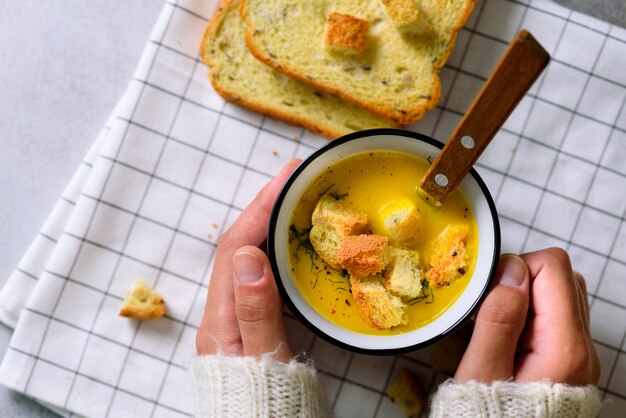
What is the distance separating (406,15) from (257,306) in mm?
888

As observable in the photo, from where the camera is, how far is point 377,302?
1576 mm

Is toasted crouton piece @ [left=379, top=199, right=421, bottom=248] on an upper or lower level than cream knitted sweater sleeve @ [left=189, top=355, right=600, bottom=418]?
upper

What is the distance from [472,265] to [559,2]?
909mm

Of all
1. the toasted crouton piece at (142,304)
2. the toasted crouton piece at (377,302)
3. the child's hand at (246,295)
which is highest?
the toasted crouton piece at (377,302)

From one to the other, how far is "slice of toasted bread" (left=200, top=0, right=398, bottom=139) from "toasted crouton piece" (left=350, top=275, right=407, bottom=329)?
0.51 metres

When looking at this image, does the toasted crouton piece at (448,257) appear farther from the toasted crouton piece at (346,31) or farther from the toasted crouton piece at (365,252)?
the toasted crouton piece at (346,31)

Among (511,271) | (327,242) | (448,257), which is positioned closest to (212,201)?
(327,242)

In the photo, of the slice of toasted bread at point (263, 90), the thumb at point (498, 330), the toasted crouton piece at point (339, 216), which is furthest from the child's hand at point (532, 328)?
the slice of toasted bread at point (263, 90)

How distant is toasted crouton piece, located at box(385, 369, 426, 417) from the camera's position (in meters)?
1.86

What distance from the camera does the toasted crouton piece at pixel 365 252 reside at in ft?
4.99

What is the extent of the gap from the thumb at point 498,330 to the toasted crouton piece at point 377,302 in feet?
0.67

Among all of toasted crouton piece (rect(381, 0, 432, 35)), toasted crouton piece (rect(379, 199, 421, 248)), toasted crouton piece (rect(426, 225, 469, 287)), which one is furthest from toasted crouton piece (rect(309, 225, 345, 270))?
toasted crouton piece (rect(381, 0, 432, 35))

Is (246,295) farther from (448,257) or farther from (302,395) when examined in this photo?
(448,257)

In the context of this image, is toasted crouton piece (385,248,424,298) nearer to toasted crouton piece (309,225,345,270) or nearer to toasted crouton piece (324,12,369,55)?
toasted crouton piece (309,225,345,270)
